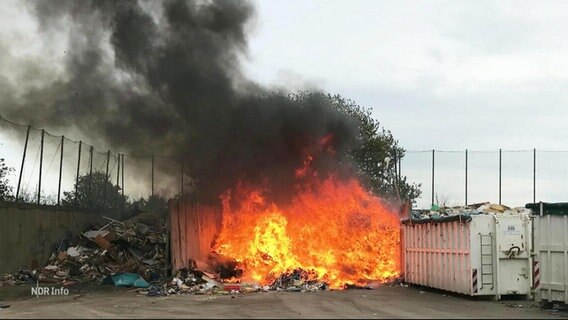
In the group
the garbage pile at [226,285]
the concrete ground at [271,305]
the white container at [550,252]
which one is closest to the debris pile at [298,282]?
the garbage pile at [226,285]

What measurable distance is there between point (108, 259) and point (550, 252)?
15692mm

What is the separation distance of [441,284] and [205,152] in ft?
37.8

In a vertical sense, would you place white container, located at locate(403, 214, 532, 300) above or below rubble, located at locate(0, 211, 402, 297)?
above

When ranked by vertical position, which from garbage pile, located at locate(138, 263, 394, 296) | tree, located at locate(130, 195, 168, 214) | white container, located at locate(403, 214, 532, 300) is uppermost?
tree, located at locate(130, 195, 168, 214)

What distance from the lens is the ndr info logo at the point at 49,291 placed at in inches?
730

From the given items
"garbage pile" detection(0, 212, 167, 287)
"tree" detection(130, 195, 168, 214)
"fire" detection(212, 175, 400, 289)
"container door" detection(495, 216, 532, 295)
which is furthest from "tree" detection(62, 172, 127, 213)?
"container door" detection(495, 216, 532, 295)

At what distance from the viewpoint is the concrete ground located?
12.8m

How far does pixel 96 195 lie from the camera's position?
27922 mm

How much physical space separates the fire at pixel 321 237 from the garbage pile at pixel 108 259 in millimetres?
2649

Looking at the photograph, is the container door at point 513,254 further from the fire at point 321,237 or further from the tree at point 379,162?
the tree at point 379,162

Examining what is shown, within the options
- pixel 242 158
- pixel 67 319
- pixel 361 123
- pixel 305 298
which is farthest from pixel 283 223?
pixel 361 123

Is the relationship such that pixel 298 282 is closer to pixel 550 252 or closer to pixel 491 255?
pixel 491 255

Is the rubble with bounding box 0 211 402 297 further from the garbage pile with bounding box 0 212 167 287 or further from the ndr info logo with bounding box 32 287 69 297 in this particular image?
the ndr info logo with bounding box 32 287 69 297

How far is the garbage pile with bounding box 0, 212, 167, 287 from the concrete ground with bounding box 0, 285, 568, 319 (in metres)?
1.56
